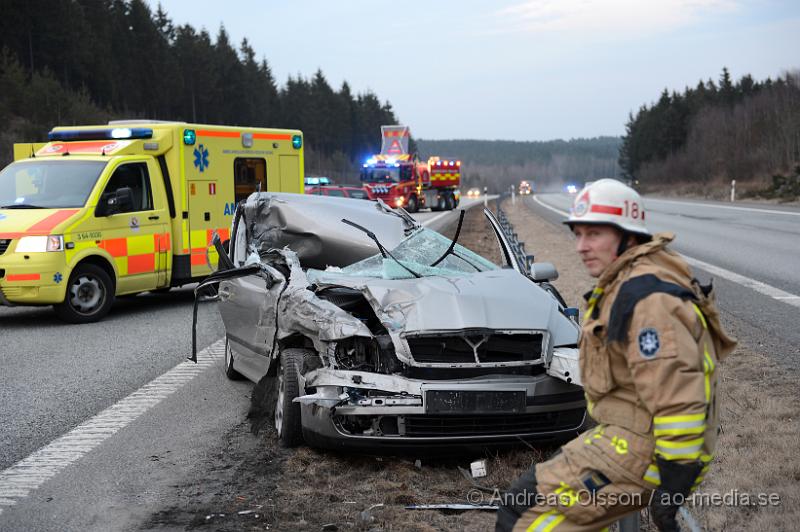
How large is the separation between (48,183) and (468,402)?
840 cm

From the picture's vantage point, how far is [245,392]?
24.3ft

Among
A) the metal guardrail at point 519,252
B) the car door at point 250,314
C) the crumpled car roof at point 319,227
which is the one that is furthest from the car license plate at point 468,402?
the crumpled car roof at point 319,227

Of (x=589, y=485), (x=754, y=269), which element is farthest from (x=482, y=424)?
(x=754, y=269)

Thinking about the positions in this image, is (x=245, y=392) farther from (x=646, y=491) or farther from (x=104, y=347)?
(x=646, y=491)

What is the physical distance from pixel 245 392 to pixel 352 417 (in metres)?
2.50

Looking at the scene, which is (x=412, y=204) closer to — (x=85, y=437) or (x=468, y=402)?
(x=85, y=437)

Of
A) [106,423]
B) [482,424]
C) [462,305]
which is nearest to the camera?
[482,424]

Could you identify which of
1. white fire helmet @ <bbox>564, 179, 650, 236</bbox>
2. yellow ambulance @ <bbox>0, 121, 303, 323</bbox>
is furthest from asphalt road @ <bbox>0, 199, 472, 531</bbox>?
white fire helmet @ <bbox>564, 179, 650, 236</bbox>

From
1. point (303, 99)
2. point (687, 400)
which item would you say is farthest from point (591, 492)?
point (303, 99)

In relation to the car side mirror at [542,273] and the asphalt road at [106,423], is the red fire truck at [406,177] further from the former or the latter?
the car side mirror at [542,273]

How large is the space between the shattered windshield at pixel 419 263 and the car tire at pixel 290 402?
757mm

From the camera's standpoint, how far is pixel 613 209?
8.70 ft

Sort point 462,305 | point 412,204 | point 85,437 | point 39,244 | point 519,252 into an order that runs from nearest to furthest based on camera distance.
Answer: point 462,305 → point 85,437 → point 519,252 → point 39,244 → point 412,204

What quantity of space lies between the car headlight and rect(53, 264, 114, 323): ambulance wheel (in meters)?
0.46
